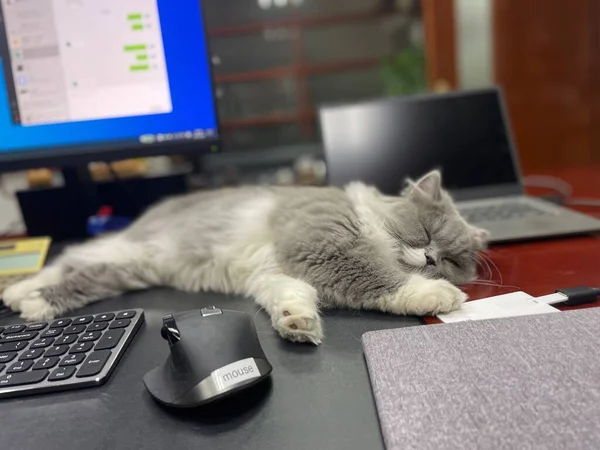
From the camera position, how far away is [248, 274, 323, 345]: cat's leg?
0.72m

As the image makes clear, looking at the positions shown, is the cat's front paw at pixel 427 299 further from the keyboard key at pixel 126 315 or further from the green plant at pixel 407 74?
the green plant at pixel 407 74

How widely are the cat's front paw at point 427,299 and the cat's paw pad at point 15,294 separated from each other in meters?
0.71

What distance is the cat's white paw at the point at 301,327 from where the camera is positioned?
0.71 metres

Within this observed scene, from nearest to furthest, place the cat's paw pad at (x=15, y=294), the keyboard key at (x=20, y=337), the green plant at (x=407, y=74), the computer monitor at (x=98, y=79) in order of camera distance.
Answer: the keyboard key at (x=20, y=337)
the cat's paw pad at (x=15, y=294)
the computer monitor at (x=98, y=79)
the green plant at (x=407, y=74)

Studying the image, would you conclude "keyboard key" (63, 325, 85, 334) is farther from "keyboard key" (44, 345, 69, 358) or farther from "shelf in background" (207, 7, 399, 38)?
"shelf in background" (207, 7, 399, 38)

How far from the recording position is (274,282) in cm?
92

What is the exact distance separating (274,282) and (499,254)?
49 cm

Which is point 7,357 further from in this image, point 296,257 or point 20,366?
point 296,257

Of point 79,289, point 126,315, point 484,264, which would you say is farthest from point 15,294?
point 484,264

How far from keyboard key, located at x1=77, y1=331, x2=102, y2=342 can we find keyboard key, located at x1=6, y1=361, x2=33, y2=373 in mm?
71

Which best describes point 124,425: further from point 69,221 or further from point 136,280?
point 69,221

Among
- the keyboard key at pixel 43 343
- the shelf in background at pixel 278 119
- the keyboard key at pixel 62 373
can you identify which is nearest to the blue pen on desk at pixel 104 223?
the keyboard key at pixel 43 343

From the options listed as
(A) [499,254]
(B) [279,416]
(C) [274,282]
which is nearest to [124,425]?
A: (B) [279,416]

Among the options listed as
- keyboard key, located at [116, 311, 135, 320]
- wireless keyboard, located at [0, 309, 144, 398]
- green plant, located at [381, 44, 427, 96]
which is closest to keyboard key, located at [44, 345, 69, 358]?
wireless keyboard, located at [0, 309, 144, 398]
